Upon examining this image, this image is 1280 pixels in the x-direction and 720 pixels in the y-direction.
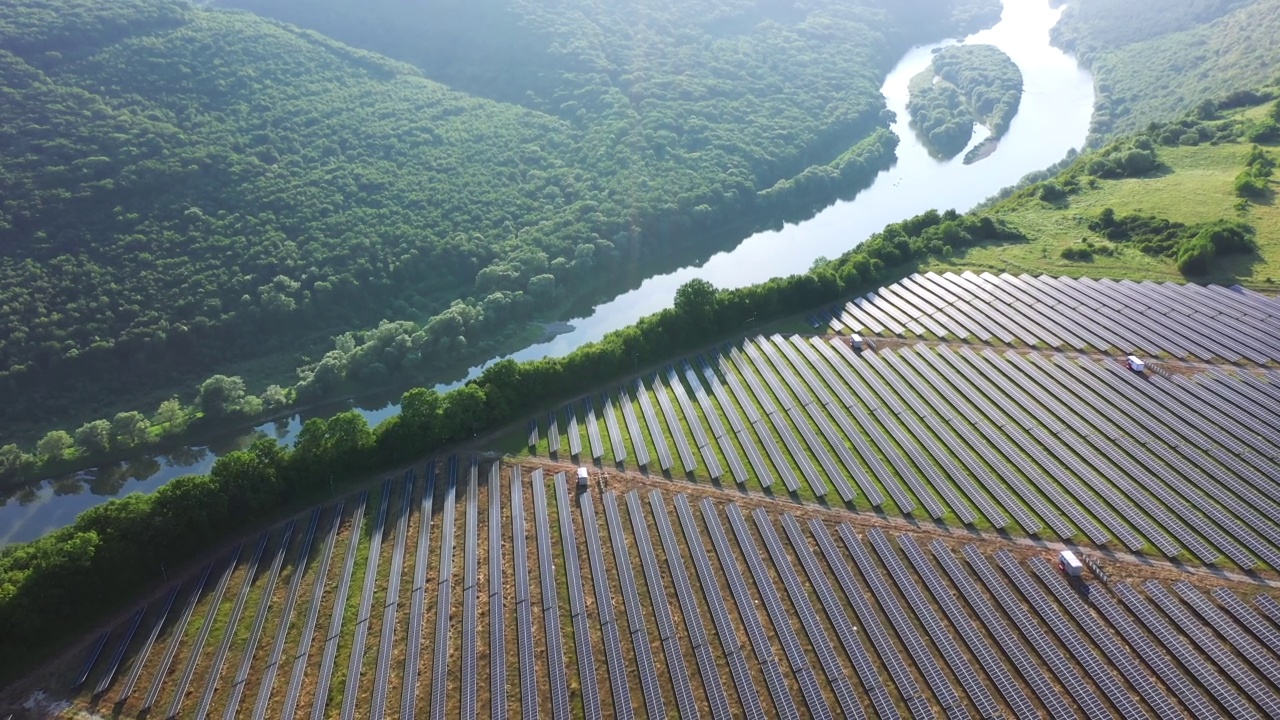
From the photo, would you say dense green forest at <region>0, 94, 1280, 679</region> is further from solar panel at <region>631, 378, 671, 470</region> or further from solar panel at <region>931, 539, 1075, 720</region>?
solar panel at <region>931, 539, 1075, 720</region>

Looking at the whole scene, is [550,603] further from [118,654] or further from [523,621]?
[118,654]

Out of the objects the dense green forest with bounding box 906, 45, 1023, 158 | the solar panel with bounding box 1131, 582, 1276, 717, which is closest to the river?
the dense green forest with bounding box 906, 45, 1023, 158

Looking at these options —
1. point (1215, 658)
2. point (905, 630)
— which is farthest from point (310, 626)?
point (1215, 658)

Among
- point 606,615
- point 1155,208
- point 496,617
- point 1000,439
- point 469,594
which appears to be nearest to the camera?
point 606,615

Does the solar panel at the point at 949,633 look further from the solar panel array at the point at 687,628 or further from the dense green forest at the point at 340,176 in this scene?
the dense green forest at the point at 340,176

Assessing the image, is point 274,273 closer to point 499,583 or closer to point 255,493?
point 255,493

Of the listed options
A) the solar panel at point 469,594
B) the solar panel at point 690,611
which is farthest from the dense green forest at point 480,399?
the solar panel at point 690,611
